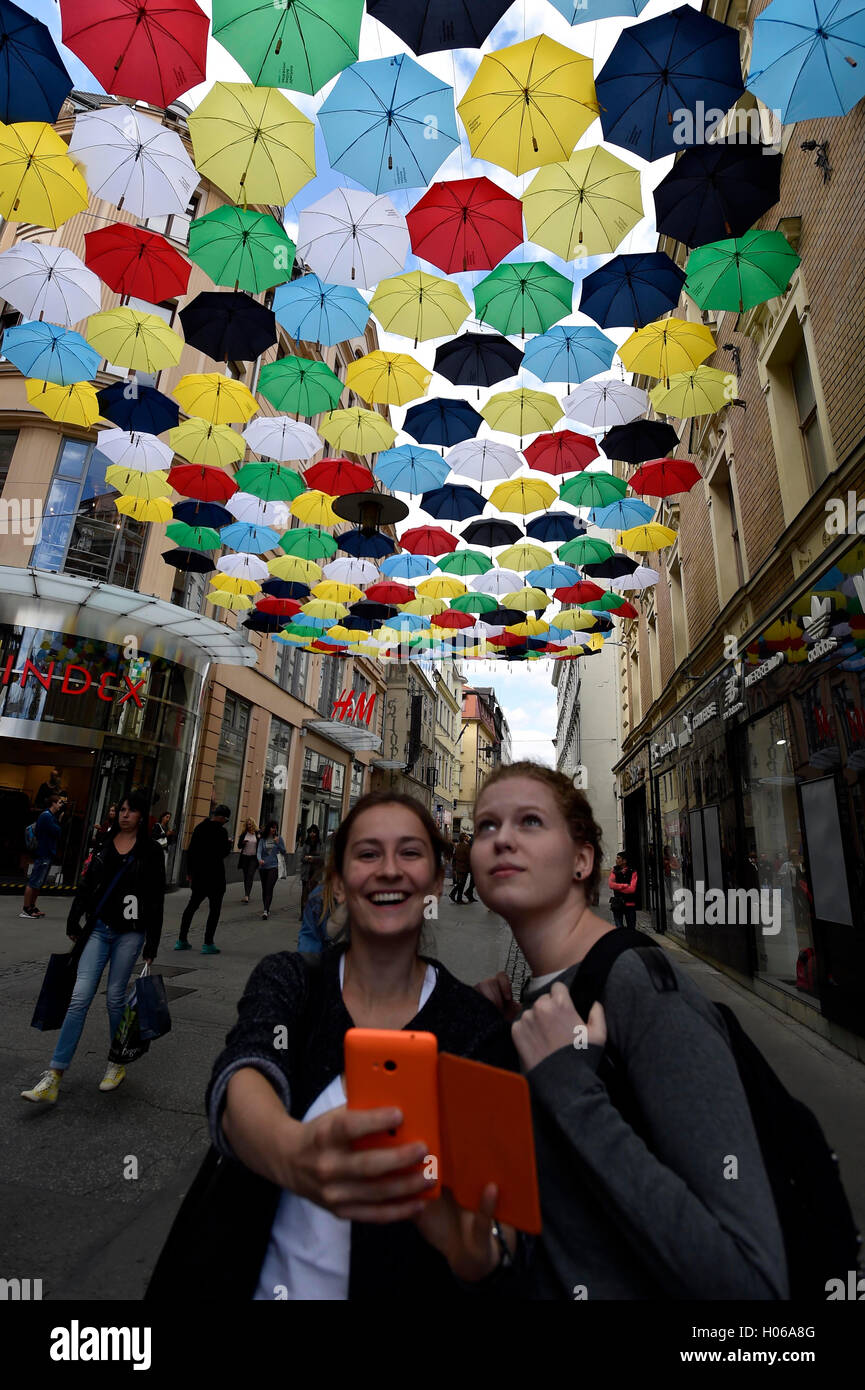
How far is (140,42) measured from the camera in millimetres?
5004

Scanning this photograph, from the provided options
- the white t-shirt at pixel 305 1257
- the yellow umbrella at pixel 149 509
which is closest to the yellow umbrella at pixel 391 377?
the yellow umbrella at pixel 149 509

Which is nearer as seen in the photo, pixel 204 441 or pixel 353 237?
pixel 353 237

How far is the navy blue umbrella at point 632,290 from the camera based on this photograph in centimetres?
694

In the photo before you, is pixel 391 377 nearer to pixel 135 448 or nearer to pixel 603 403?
pixel 603 403

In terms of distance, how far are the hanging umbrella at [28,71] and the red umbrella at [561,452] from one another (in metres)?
6.32

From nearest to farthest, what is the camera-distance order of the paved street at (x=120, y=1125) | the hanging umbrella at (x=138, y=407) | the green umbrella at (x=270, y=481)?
the paved street at (x=120, y=1125) < the hanging umbrella at (x=138, y=407) < the green umbrella at (x=270, y=481)

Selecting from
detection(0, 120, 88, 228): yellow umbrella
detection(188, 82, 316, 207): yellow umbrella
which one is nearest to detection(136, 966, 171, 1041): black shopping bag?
detection(0, 120, 88, 228): yellow umbrella

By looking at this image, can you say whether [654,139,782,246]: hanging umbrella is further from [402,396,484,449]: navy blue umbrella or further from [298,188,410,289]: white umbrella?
[402,396,484,449]: navy blue umbrella

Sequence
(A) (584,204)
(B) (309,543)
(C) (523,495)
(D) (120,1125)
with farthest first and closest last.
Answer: (B) (309,543) < (C) (523,495) < (A) (584,204) < (D) (120,1125)

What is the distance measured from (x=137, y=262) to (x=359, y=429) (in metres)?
3.20

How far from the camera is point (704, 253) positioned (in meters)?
6.63

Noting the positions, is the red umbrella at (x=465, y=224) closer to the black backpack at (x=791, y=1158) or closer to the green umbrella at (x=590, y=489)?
the green umbrella at (x=590, y=489)

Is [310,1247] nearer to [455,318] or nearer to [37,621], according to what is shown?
[455,318]

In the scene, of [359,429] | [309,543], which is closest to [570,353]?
[359,429]
